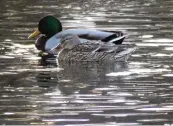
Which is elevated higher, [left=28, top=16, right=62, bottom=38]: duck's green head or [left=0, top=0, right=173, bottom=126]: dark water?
[left=28, top=16, right=62, bottom=38]: duck's green head

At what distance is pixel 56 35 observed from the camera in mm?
13867

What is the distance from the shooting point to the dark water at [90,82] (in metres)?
9.15

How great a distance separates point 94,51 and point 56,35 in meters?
1.26

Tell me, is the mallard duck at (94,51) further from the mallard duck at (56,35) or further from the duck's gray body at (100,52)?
the mallard duck at (56,35)

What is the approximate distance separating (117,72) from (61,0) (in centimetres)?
1179

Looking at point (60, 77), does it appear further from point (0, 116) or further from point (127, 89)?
point (0, 116)

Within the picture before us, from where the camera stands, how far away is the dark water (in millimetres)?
9148

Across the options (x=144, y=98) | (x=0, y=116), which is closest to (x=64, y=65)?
(x=144, y=98)

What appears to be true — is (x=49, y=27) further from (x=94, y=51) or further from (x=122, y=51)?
(x=122, y=51)

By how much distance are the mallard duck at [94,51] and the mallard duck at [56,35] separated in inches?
5.1

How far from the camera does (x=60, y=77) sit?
11609 mm

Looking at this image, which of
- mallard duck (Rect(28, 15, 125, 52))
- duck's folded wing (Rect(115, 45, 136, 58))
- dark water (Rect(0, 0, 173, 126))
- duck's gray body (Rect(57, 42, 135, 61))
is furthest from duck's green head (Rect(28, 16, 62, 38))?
duck's folded wing (Rect(115, 45, 136, 58))

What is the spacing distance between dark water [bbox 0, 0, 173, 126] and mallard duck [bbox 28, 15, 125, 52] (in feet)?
0.77

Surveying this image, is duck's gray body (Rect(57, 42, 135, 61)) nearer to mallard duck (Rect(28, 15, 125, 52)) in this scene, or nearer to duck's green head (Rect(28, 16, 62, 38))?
mallard duck (Rect(28, 15, 125, 52))
